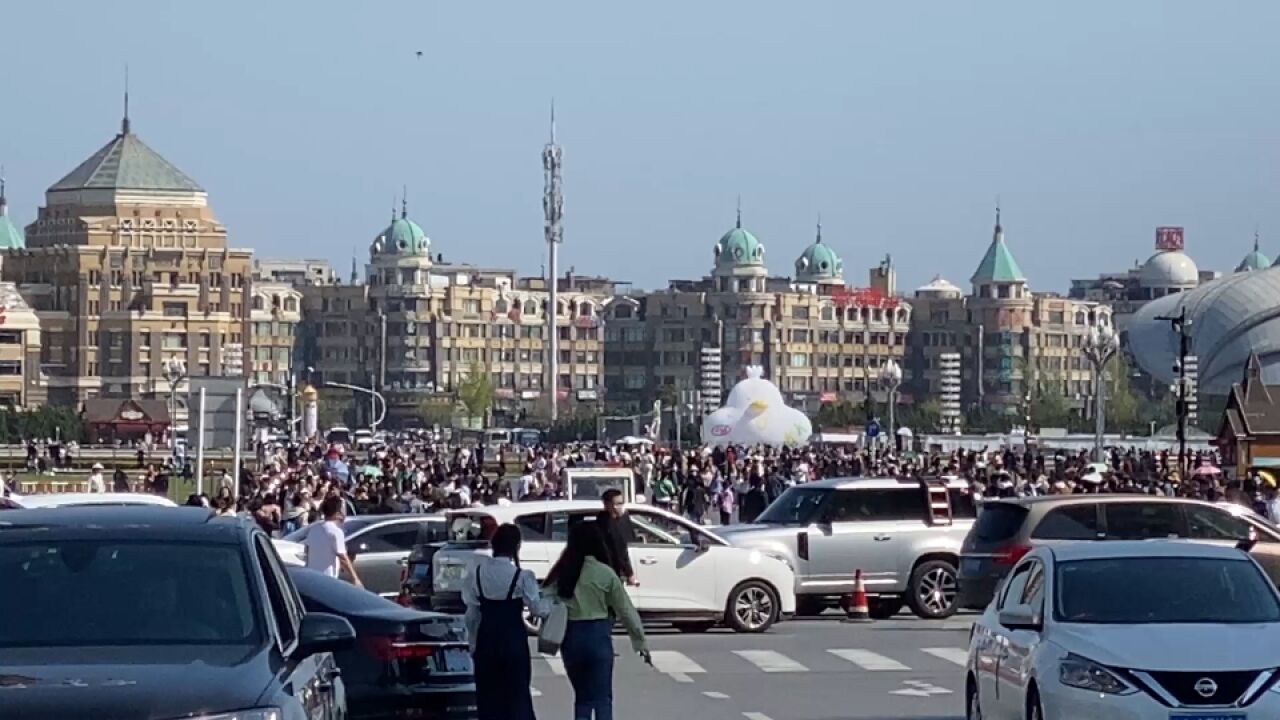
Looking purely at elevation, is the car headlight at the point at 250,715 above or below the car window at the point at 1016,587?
below

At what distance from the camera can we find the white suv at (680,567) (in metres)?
24.8

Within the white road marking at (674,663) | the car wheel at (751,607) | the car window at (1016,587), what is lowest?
the white road marking at (674,663)

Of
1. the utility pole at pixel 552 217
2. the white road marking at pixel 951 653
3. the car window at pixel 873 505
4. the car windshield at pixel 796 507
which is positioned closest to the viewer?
the white road marking at pixel 951 653

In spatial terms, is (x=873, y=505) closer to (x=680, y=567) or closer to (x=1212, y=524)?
(x=680, y=567)

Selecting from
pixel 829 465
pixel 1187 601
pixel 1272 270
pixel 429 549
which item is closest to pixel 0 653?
pixel 1187 601

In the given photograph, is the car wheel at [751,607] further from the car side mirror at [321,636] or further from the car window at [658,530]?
the car side mirror at [321,636]

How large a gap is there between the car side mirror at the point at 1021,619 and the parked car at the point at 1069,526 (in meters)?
10.4

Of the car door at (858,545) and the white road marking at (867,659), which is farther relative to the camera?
the car door at (858,545)

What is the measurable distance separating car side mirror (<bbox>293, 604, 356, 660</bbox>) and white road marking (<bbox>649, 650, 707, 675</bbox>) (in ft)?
38.7

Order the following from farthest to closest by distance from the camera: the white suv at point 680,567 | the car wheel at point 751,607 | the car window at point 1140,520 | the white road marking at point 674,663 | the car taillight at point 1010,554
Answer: the car wheel at point 751,607
the white suv at point 680,567
the car window at point 1140,520
the car taillight at point 1010,554
the white road marking at point 674,663

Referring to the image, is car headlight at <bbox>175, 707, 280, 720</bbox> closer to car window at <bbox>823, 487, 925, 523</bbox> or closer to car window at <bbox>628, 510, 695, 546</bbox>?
car window at <bbox>628, 510, 695, 546</bbox>

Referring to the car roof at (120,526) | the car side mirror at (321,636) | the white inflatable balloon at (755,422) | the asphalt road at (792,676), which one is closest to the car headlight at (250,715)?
the car side mirror at (321,636)

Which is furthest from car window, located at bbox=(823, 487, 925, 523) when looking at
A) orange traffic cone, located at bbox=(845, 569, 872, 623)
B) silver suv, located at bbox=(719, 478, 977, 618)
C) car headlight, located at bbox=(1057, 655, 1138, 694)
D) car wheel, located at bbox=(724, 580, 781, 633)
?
car headlight, located at bbox=(1057, 655, 1138, 694)

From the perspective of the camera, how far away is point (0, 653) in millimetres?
9203
